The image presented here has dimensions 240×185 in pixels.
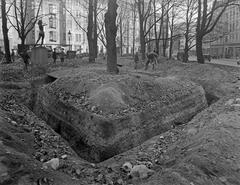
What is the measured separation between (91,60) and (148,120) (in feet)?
42.1

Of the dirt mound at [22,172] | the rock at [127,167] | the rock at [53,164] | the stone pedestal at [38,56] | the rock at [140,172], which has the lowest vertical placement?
the rock at [127,167]

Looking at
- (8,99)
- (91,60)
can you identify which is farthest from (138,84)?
(91,60)

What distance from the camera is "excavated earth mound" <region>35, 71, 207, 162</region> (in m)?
6.29

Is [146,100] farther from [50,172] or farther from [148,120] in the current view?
[50,172]

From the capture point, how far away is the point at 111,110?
6.66m

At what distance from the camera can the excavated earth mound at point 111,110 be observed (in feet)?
20.6

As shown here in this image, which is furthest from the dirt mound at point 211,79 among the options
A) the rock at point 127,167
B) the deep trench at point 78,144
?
the rock at point 127,167

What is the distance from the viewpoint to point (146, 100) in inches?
314

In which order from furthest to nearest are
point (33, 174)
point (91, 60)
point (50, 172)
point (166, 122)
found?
point (91, 60) < point (166, 122) < point (50, 172) < point (33, 174)

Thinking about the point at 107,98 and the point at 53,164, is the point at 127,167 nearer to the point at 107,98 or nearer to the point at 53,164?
the point at 53,164

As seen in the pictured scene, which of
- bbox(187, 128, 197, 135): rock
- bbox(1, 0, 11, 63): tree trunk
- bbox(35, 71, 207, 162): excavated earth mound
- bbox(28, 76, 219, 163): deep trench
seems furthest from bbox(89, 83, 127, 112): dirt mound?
bbox(1, 0, 11, 63): tree trunk

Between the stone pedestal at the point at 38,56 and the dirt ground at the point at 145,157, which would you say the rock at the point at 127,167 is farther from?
the stone pedestal at the point at 38,56

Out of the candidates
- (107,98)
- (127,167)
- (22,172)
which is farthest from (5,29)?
(22,172)

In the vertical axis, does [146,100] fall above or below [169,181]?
above
